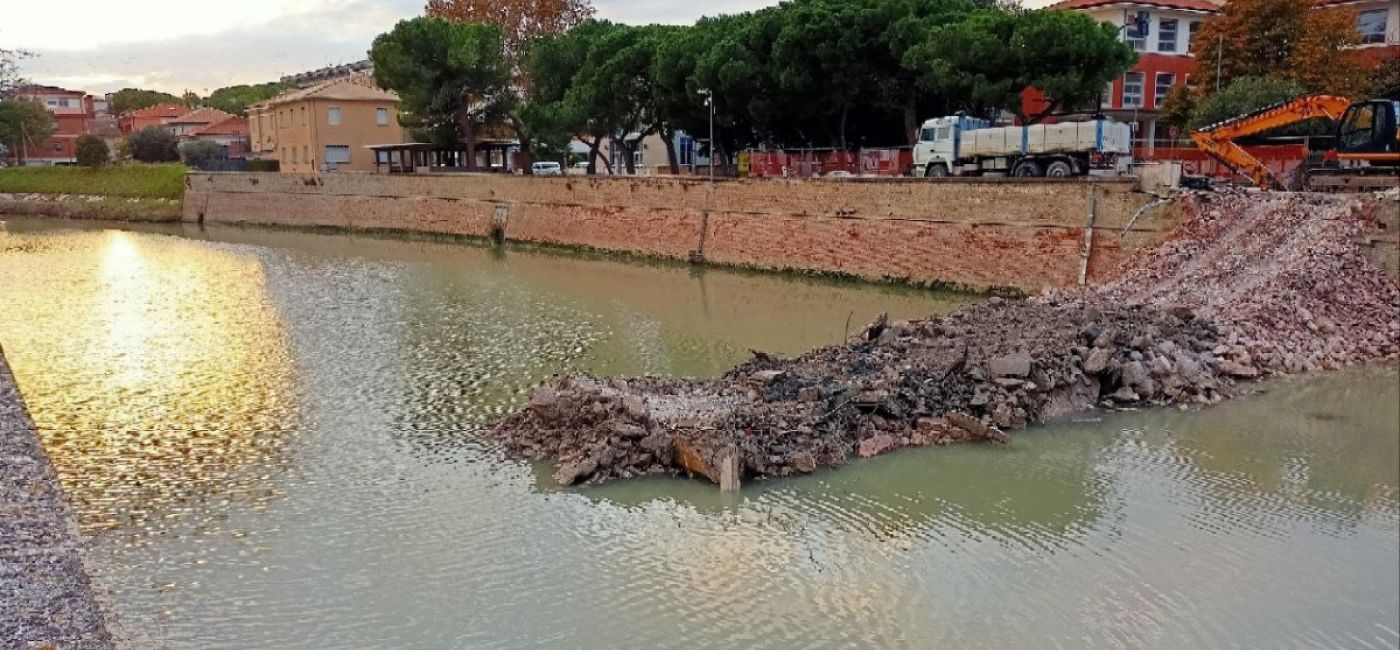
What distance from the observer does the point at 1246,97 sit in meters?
27.1

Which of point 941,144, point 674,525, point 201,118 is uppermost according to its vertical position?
point 201,118

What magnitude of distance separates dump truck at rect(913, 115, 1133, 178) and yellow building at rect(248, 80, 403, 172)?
121 ft

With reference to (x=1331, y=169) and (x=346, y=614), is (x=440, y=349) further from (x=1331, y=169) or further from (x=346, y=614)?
(x=1331, y=169)

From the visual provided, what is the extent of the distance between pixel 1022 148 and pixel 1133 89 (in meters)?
14.9

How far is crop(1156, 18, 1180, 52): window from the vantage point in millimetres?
37500

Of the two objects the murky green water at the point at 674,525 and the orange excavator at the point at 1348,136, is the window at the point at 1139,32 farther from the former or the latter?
the murky green water at the point at 674,525

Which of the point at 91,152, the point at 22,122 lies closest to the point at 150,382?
the point at 91,152

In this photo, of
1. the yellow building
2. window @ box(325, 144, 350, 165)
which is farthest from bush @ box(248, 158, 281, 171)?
window @ box(325, 144, 350, 165)

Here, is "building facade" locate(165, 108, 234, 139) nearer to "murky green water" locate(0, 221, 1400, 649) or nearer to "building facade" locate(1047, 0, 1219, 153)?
"building facade" locate(1047, 0, 1219, 153)

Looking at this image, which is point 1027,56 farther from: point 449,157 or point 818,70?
point 449,157

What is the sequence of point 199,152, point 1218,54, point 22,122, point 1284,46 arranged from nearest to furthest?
point 1284,46 → point 1218,54 → point 22,122 → point 199,152

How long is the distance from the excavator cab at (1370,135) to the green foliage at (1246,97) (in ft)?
18.0

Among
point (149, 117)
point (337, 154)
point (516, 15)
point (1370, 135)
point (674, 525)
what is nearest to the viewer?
point (674, 525)

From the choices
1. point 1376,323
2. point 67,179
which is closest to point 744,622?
point 1376,323
